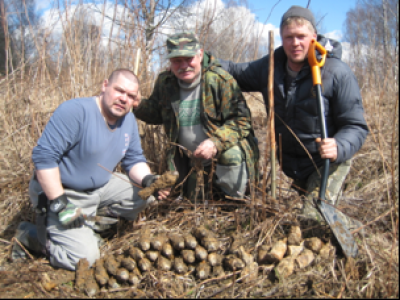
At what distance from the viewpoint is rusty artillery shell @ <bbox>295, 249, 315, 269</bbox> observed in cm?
180

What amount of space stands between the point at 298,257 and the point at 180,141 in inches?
56.0

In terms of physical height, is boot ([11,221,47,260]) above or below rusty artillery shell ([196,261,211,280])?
above

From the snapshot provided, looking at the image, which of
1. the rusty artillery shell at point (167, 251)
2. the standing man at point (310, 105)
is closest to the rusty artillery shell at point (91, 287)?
the rusty artillery shell at point (167, 251)

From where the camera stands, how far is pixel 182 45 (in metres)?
2.42

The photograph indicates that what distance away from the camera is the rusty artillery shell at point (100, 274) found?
6.14 feet

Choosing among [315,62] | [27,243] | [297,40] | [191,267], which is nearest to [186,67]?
[297,40]

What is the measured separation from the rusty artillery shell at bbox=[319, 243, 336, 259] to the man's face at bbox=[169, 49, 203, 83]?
1.66 meters

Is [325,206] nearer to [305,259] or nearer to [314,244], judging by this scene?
[314,244]

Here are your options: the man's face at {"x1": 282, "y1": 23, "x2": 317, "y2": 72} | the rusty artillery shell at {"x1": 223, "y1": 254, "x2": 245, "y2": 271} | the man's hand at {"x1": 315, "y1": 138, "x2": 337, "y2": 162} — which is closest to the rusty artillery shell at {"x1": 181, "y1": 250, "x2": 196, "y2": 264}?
the rusty artillery shell at {"x1": 223, "y1": 254, "x2": 245, "y2": 271}

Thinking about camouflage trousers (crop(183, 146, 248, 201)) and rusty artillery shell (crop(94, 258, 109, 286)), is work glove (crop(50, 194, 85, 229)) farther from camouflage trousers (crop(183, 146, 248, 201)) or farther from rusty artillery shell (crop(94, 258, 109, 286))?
camouflage trousers (crop(183, 146, 248, 201))

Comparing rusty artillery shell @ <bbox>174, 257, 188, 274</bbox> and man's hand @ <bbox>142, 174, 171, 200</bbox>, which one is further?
man's hand @ <bbox>142, 174, 171, 200</bbox>

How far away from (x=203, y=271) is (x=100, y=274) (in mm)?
680

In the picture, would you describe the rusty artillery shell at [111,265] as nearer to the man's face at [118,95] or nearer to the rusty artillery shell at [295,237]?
the man's face at [118,95]

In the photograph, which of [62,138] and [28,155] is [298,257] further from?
[28,155]
